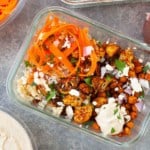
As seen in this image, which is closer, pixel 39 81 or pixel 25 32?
pixel 39 81

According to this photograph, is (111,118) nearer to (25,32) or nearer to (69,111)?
(69,111)

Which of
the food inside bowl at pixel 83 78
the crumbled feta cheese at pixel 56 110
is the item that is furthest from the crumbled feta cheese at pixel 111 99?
the crumbled feta cheese at pixel 56 110

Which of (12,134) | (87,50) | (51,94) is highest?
(87,50)

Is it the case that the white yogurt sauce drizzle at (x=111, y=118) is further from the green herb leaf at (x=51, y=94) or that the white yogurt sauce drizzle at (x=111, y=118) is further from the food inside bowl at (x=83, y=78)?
the green herb leaf at (x=51, y=94)

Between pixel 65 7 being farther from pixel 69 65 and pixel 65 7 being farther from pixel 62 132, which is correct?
pixel 62 132

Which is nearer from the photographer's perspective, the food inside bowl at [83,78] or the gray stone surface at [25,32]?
the food inside bowl at [83,78]

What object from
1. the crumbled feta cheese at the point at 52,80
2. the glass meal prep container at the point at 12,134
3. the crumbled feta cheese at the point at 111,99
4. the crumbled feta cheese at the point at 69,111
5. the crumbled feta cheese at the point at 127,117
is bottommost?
the glass meal prep container at the point at 12,134

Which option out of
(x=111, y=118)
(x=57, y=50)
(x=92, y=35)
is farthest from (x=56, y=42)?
(x=111, y=118)
